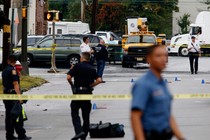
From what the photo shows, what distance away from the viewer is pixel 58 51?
39844 mm

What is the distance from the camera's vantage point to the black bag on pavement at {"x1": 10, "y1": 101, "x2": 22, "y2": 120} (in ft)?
46.3

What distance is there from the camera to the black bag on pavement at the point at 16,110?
14109mm

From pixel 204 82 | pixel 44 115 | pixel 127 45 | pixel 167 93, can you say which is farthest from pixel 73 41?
pixel 167 93

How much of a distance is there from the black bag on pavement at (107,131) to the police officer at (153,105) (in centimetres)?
660

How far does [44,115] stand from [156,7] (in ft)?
212

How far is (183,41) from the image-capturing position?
6112cm

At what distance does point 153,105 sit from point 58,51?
32211mm

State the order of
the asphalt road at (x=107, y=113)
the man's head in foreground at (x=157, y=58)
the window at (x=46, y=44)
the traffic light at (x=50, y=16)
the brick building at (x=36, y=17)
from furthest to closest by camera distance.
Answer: the brick building at (x=36, y=17), the window at (x=46, y=44), the traffic light at (x=50, y=16), the asphalt road at (x=107, y=113), the man's head in foreground at (x=157, y=58)

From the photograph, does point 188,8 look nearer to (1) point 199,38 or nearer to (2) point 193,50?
(1) point 199,38

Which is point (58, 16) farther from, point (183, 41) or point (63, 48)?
point (183, 41)

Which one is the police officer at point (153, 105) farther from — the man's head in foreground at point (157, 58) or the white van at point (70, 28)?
the white van at point (70, 28)

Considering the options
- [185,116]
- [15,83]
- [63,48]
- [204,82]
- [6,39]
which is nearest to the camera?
[15,83]

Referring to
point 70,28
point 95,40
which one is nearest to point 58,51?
point 95,40

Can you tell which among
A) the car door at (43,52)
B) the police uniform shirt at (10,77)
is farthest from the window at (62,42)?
the police uniform shirt at (10,77)
